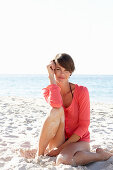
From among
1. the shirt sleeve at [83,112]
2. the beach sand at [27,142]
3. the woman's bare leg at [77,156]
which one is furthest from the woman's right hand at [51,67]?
the beach sand at [27,142]

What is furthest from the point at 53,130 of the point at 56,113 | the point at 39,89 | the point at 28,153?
the point at 39,89

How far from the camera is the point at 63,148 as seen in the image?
2756 mm

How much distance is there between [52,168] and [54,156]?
0.47 m

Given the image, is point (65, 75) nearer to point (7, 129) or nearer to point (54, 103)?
point (54, 103)

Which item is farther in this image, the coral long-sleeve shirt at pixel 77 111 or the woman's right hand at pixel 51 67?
the woman's right hand at pixel 51 67

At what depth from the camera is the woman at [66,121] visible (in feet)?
8.65

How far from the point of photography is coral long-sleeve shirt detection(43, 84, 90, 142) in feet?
9.04

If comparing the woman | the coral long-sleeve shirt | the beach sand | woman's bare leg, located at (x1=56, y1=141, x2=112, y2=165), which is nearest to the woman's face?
the woman

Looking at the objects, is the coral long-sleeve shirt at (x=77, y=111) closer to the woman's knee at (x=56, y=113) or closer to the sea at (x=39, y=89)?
the woman's knee at (x=56, y=113)

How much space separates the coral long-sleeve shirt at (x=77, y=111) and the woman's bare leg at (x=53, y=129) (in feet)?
0.47

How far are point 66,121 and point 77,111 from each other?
19 cm

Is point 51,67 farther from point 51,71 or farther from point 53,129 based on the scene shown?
point 53,129

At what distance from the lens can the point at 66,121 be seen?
2.93 meters

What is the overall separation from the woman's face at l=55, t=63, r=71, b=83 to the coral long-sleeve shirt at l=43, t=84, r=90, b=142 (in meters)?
0.17
